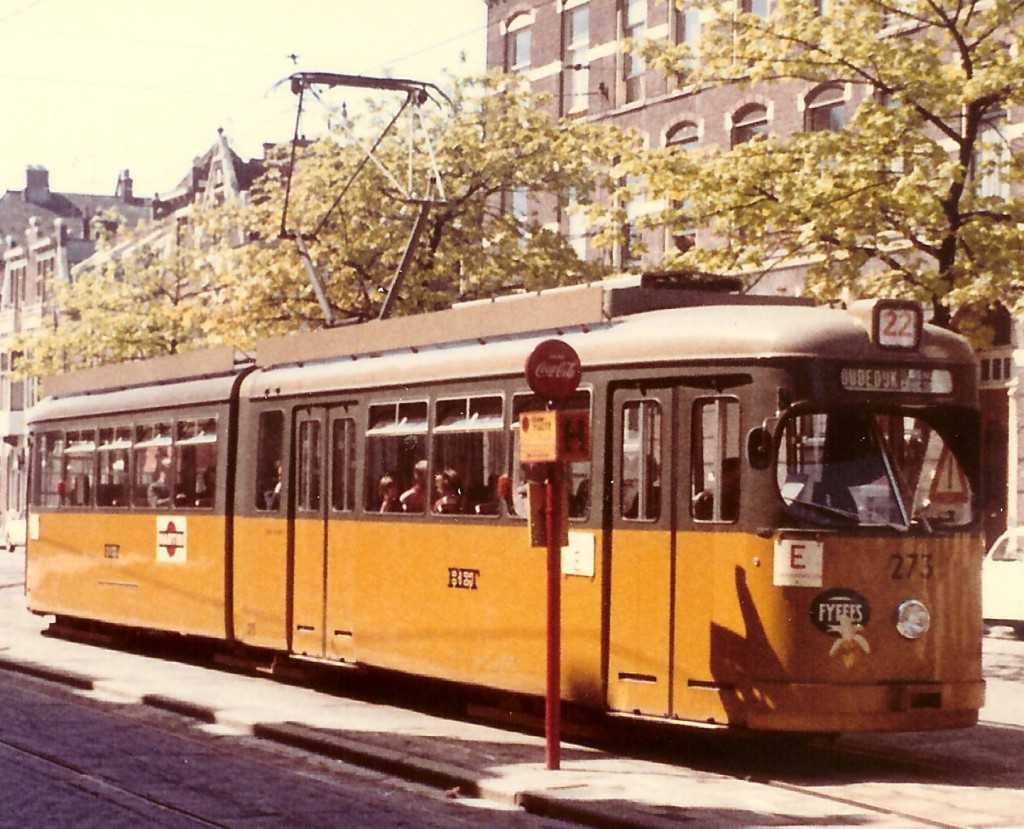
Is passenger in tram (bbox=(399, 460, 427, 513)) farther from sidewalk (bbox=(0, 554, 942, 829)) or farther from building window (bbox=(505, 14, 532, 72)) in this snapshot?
building window (bbox=(505, 14, 532, 72))

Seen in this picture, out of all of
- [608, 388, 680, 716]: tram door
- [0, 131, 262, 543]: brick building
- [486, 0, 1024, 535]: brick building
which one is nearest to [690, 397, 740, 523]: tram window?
[608, 388, 680, 716]: tram door

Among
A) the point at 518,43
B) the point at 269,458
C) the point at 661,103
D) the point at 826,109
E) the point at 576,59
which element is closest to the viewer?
the point at 269,458

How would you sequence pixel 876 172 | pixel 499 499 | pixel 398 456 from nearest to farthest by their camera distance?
1. pixel 499 499
2. pixel 398 456
3. pixel 876 172

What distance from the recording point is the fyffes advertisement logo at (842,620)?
1202 cm

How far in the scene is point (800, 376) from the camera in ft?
40.0

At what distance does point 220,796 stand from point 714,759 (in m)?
3.41

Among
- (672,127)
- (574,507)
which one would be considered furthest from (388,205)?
(574,507)

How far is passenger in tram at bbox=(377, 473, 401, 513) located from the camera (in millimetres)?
15703

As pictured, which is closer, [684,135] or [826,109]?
[826,109]

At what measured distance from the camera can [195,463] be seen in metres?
19.4

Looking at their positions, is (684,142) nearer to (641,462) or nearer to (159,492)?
(159,492)

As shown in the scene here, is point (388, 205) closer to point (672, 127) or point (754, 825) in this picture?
point (672, 127)

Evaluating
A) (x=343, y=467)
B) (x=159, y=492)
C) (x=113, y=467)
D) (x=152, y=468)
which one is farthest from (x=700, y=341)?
(x=113, y=467)

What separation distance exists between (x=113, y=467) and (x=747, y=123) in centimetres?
1859
